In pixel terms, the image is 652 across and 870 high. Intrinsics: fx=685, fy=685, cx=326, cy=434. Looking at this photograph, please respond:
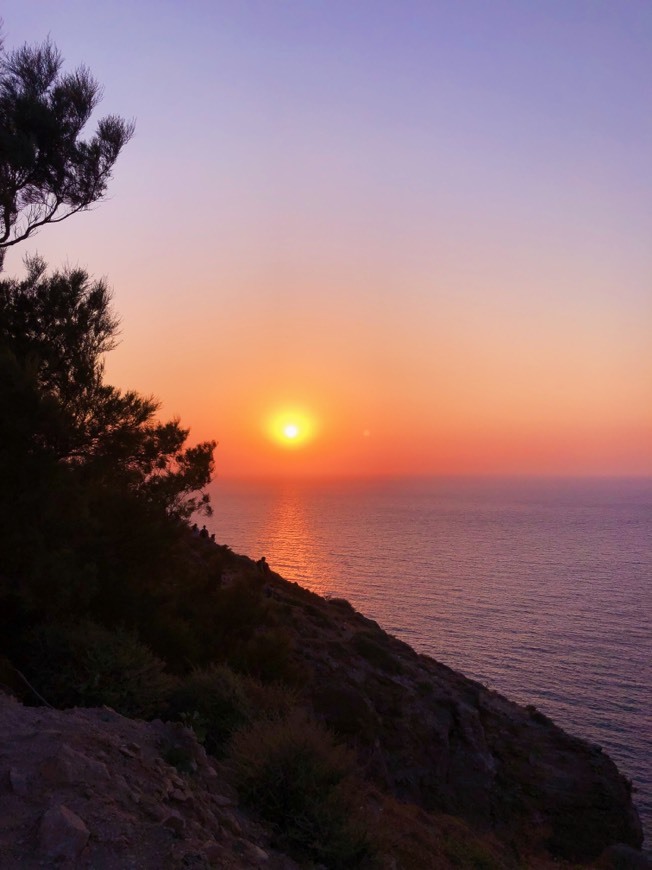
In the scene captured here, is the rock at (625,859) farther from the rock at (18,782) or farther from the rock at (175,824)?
the rock at (18,782)

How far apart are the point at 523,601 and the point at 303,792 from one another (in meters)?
68.1

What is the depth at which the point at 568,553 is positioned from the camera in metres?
108

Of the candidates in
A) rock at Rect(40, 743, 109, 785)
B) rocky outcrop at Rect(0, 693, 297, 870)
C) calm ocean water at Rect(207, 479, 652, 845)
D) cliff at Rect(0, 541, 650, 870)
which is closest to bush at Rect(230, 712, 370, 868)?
cliff at Rect(0, 541, 650, 870)

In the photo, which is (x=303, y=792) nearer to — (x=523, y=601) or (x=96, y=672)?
(x=96, y=672)

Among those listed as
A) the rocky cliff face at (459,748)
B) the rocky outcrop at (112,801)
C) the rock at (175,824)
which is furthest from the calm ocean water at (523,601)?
the rock at (175,824)

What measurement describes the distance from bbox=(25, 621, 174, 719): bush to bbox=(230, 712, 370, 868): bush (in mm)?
2089

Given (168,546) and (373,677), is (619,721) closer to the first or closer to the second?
(373,677)

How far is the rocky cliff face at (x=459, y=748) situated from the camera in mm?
22656

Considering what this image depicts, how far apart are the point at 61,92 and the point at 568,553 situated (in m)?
106

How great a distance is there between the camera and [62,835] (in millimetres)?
5238

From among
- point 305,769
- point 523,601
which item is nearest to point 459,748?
point 305,769

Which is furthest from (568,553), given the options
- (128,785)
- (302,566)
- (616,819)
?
(128,785)

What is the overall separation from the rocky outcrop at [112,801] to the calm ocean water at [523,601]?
29.1 metres

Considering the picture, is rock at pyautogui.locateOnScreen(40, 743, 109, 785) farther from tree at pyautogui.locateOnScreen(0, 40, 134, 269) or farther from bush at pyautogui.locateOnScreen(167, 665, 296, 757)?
tree at pyautogui.locateOnScreen(0, 40, 134, 269)
